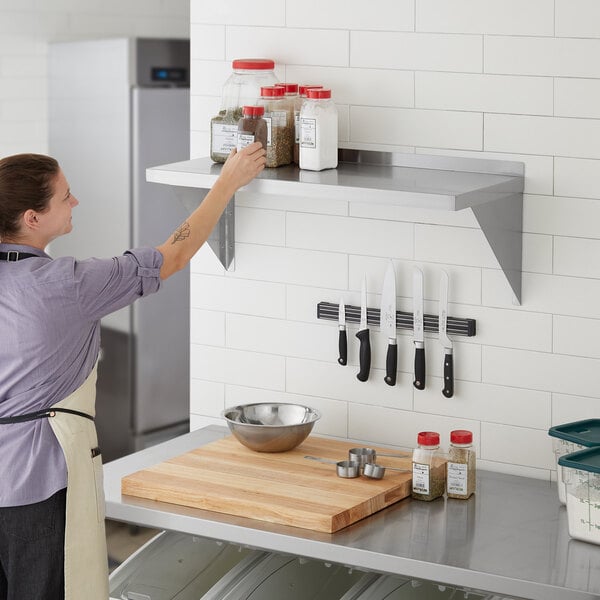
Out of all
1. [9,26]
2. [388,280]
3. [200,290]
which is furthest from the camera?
[9,26]

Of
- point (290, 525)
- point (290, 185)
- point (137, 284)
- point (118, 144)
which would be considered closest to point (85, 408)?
point (137, 284)

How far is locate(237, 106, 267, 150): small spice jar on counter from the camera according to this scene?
8.87ft

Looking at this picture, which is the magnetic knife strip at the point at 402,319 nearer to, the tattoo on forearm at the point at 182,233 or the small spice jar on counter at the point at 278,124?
the small spice jar on counter at the point at 278,124

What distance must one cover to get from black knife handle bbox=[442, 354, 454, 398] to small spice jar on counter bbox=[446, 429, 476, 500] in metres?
0.20

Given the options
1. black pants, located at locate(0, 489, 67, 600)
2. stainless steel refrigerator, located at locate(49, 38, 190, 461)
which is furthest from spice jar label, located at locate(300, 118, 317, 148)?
stainless steel refrigerator, located at locate(49, 38, 190, 461)

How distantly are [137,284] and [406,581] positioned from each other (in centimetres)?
89

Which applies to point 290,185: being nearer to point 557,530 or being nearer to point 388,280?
point 388,280

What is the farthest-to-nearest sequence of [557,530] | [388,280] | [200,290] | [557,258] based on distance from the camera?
[200,290], [388,280], [557,258], [557,530]

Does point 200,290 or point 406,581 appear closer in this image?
point 406,581

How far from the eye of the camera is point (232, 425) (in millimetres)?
2797

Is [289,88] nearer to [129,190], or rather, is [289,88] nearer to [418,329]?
[418,329]

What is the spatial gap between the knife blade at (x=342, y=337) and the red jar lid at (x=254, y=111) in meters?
0.52

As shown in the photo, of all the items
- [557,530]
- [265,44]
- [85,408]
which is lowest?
[557,530]

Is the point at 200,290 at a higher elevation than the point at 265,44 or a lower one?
Result: lower
